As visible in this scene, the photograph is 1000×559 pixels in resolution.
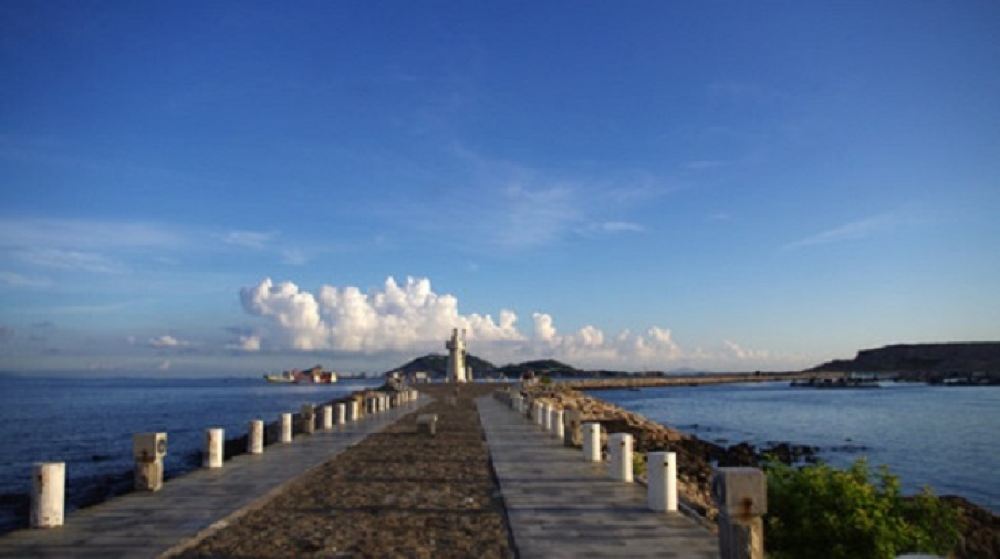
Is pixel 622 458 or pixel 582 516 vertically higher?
pixel 622 458

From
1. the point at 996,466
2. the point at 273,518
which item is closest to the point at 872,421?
the point at 996,466

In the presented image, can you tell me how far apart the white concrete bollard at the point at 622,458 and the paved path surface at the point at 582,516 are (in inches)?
7.7

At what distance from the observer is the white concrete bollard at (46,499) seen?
398 inches

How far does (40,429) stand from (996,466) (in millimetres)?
58324

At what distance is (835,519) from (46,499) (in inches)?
381

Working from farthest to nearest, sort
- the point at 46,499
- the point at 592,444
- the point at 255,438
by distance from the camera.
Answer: the point at 255,438
the point at 592,444
the point at 46,499

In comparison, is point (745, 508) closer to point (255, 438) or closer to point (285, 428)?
point (255, 438)

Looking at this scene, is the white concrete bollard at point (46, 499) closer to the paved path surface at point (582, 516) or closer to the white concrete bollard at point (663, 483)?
the paved path surface at point (582, 516)

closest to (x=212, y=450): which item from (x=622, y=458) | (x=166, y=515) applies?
(x=166, y=515)

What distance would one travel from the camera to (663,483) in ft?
35.7

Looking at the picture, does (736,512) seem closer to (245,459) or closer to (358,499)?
(358,499)

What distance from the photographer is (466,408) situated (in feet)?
127

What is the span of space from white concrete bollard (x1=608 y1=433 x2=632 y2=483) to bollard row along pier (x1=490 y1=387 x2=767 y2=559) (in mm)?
17

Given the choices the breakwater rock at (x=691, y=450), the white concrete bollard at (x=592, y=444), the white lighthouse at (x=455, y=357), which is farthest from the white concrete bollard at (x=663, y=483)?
the white lighthouse at (x=455, y=357)
